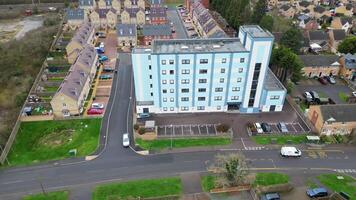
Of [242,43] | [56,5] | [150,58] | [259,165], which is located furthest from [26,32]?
[259,165]

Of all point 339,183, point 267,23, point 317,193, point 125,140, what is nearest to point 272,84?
point 339,183

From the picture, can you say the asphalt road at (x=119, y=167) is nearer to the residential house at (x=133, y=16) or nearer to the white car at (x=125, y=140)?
the white car at (x=125, y=140)

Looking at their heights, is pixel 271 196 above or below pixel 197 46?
below

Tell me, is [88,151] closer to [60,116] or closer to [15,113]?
[60,116]

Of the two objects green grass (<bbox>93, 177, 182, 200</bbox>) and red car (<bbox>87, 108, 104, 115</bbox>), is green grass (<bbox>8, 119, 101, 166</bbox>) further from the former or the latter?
green grass (<bbox>93, 177, 182, 200</bbox>)

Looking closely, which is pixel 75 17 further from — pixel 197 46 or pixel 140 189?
pixel 140 189

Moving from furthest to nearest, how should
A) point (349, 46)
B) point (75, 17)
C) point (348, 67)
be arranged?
point (75, 17) → point (349, 46) → point (348, 67)

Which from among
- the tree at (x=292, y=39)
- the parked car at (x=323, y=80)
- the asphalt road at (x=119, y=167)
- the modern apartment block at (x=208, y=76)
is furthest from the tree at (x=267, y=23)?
the asphalt road at (x=119, y=167)

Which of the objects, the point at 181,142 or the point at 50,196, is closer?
the point at 50,196
